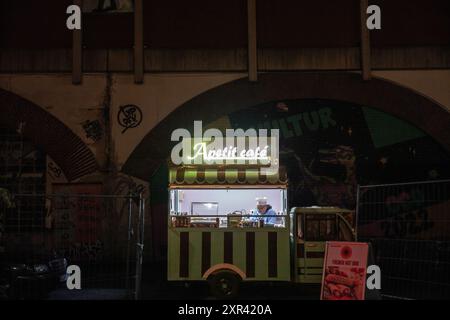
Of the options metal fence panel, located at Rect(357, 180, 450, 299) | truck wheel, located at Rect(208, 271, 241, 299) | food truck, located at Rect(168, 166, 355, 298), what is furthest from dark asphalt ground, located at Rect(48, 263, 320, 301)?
metal fence panel, located at Rect(357, 180, 450, 299)

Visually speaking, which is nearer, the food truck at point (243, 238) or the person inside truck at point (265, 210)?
the food truck at point (243, 238)

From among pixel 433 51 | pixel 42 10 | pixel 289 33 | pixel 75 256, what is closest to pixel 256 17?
pixel 289 33

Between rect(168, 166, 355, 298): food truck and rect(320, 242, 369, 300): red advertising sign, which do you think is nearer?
rect(320, 242, 369, 300): red advertising sign

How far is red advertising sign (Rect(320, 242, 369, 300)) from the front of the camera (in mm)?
9117

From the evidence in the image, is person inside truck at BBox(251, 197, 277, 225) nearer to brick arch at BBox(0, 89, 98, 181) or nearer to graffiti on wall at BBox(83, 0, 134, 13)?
brick arch at BBox(0, 89, 98, 181)

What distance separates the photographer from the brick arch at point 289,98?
16.8 metres

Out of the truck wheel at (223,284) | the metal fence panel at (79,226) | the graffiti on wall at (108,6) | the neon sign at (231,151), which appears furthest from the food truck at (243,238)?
the graffiti on wall at (108,6)

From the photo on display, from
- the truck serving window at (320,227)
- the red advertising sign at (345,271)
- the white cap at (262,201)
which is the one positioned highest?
the white cap at (262,201)

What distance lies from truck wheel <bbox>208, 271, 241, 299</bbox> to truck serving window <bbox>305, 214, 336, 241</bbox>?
1830mm

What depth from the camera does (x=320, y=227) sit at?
476 inches

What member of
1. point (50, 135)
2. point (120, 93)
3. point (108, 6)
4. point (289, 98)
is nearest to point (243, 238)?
point (289, 98)

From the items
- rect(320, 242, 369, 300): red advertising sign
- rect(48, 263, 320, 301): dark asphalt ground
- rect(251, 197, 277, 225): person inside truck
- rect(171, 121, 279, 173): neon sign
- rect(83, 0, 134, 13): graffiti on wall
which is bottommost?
rect(48, 263, 320, 301): dark asphalt ground

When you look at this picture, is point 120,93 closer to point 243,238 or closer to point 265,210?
point 265,210

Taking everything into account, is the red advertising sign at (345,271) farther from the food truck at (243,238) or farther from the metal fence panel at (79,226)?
the metal fence panel at (79,226)
